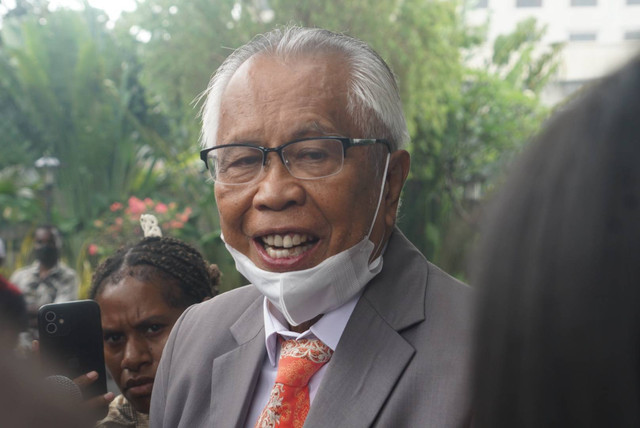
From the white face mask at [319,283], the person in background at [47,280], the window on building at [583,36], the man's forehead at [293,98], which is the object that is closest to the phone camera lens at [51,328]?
the white face mask at [319,283]

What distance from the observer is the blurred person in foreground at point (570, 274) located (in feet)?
2.23

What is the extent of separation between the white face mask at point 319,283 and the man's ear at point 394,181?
0.14m

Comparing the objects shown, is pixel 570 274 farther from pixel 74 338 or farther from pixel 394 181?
pixel 74 338

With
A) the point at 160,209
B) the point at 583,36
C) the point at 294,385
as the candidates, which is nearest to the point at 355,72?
the point at 294,385

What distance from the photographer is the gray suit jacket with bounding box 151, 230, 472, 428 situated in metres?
1.66

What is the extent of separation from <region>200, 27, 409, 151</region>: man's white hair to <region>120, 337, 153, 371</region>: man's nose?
3.23 feet

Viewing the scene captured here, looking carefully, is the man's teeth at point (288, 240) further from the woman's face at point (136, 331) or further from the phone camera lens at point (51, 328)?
the woman's face at point (136, 331)

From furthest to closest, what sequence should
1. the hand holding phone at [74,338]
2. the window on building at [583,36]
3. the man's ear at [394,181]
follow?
the window on building at [583,36] → the hand holding phone at [74,338] → the man's ear at [394,181]

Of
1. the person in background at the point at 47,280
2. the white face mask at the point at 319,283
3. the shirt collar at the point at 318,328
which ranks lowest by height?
the person in background at the point at 47,280

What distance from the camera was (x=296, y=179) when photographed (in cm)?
186

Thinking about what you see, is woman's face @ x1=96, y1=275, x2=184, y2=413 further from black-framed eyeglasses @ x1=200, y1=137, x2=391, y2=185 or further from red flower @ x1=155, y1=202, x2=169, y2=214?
red flower @ x1=155, y1=202, x2=169, y2=214

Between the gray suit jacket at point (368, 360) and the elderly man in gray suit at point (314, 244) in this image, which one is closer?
the gray suit jacket at point (368, 360)

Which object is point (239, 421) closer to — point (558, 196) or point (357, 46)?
point (357, 46)

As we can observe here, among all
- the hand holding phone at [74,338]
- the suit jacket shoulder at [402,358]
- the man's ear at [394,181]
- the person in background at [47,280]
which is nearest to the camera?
the suit jacket shoulder at [402,358]
